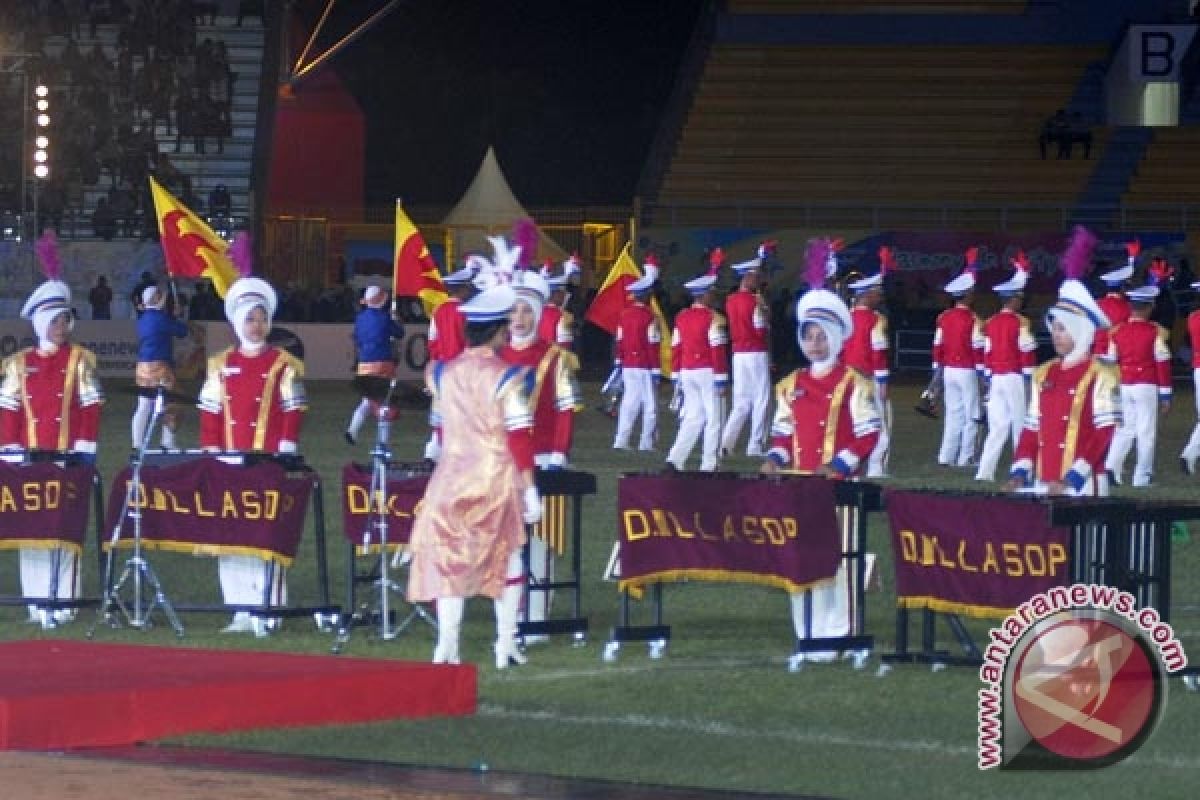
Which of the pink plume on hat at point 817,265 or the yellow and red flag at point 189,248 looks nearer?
the pink plume on hat at point 817,265

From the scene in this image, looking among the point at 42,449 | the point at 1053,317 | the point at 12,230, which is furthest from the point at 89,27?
the point at 1053,317

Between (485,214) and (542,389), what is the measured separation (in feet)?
83.6

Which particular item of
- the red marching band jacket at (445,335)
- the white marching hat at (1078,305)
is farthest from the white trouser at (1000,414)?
the white marching hat at (1078,305)

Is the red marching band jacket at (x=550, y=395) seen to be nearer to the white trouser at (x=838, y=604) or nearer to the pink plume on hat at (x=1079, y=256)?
the white trouser at (x=838, y=604)

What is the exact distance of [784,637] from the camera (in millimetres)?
13352

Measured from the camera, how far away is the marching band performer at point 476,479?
448 inches

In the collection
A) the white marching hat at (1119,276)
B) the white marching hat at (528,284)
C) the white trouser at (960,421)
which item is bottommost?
the white trouser at (960,421)

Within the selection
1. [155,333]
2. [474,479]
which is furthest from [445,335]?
[474,479]

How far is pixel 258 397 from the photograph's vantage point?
14.1m

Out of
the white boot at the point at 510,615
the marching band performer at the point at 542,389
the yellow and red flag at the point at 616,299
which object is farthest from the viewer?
the yellow and red flag at the point at 616,299

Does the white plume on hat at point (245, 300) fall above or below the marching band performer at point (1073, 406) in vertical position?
above

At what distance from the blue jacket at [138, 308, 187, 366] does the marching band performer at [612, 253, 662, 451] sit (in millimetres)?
4433

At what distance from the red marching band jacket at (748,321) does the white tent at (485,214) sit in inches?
529

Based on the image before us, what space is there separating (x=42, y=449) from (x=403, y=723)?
4.80 metres
